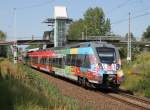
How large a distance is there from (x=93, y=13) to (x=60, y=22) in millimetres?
23184

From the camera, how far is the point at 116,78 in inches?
1058

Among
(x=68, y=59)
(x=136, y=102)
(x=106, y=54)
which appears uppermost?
(x=106, y=54)

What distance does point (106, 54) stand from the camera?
2739cm

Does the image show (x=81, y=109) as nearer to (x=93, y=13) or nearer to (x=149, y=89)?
(x=149, y=89)

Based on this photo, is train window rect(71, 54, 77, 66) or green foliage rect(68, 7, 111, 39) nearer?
train window rect(71, 54, 77, 66)

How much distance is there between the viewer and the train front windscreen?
27.1 meters

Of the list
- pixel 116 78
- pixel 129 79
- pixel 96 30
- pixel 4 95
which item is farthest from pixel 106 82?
pixel 96 30

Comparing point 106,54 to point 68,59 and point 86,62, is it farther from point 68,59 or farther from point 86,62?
point 68,59

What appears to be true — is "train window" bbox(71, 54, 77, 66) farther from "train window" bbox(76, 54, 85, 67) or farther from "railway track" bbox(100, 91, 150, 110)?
"railway track" bbox(100, 91, 150, 110)

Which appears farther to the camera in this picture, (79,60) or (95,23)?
(95,23)

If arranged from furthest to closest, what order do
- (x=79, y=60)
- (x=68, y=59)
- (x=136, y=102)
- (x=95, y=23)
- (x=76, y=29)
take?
1. (x=76, y=29)
2. (x=95, y=23)
3. (x=68, y=59)
4. (x=79, y=60)
5. (x=136, y=102)

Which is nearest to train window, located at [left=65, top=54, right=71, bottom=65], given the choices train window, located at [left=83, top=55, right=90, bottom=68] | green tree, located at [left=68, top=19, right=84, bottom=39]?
train window, located at [left=83, top=55, right=90, bottom=68]

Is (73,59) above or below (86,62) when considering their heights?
above

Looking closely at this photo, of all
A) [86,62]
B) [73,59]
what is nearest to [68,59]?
[73,59]
